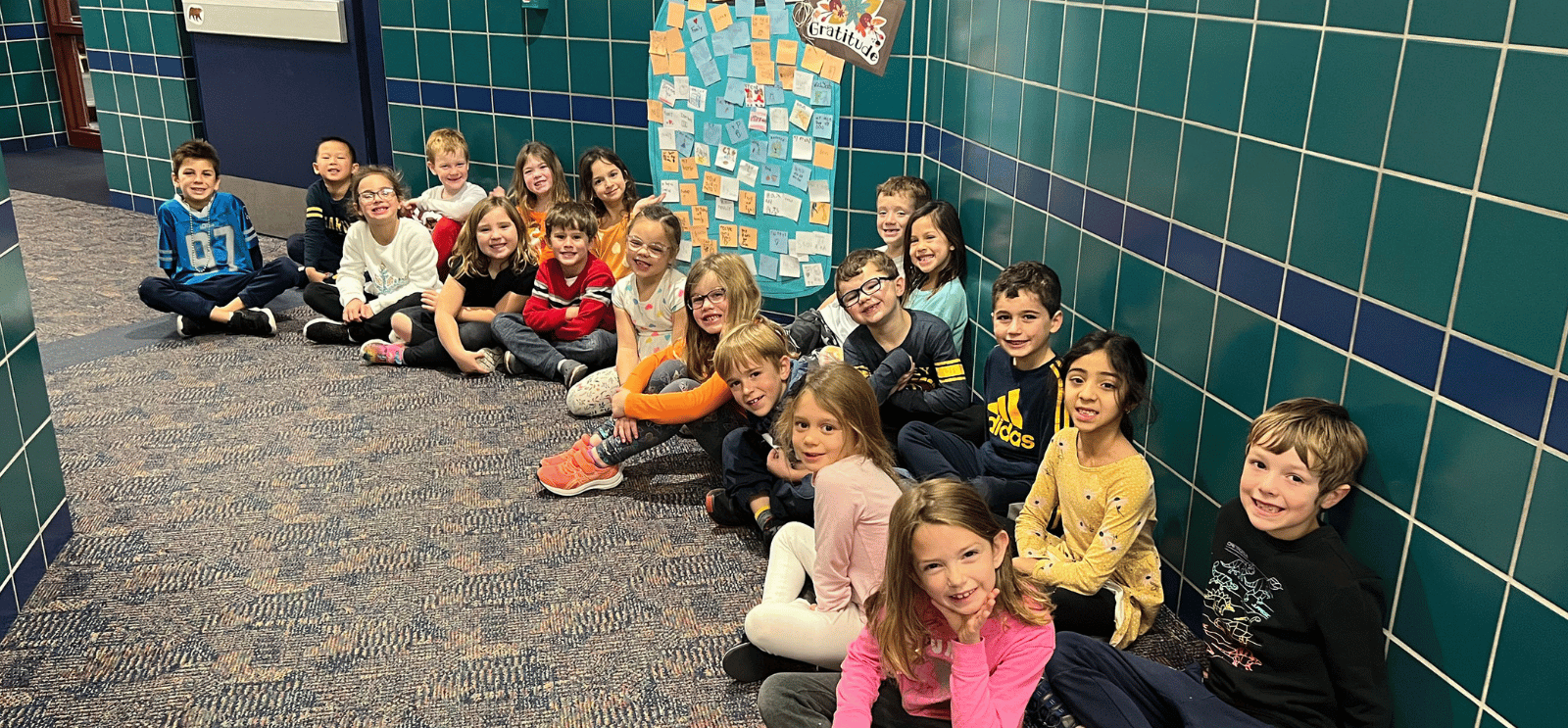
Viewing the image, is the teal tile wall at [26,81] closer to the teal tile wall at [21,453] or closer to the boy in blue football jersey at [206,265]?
the boy in blue football jersey at [206,265]

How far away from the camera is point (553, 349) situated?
425 cm

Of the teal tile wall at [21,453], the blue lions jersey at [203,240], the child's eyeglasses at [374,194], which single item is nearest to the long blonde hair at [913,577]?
the teal tile wall at [21,453]

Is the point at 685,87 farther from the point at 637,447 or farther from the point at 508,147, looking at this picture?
the point at 637,447

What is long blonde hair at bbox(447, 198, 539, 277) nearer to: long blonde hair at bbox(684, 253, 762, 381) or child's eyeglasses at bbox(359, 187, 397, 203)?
child's eyeglasses at bbox(359, 187, 397, 203)

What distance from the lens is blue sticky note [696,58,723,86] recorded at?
454 cm

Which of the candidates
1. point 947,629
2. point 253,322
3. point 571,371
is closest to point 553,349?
point 571,371

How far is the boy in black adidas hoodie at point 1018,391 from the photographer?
2891 mm

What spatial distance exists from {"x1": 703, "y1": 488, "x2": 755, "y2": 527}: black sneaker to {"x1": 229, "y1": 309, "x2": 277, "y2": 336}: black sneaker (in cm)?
247

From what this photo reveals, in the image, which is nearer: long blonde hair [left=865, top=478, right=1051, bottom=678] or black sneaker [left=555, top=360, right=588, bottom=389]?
long blonde hair [left=865, top=478, right=1051, bottom=678]

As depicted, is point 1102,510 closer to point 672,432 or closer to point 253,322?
point 672,432

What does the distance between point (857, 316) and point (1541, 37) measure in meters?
1.91

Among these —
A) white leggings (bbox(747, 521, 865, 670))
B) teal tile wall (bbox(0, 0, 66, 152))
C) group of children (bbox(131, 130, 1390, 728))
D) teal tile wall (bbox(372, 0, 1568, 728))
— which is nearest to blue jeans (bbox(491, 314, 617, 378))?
group of children (bbox(131, 130, 1390, 728))

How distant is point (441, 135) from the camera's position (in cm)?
503

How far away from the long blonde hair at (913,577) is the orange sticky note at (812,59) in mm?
2676
